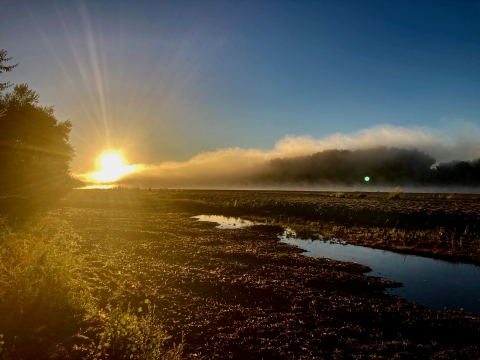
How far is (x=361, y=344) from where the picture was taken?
861 cm

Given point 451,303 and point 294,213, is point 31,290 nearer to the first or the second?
point 451,303

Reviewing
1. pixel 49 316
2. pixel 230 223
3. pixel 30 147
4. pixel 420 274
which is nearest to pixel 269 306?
pixel 49 316

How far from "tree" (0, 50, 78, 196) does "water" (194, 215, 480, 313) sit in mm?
22276

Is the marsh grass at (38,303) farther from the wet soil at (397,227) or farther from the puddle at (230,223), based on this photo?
the puddle at (230,223)

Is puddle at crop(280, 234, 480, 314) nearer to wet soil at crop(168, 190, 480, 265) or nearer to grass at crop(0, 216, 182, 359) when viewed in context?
wet soil at crop(168, 190, 480, 265)

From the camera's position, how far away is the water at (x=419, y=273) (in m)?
13.2

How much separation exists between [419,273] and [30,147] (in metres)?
37.9

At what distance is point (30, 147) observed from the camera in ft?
107

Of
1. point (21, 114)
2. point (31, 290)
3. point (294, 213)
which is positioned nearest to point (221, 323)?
point (31, 290)

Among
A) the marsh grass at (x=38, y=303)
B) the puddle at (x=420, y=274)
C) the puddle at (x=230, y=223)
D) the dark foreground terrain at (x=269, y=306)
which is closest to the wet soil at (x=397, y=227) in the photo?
the puddle at (x=420, y=274)

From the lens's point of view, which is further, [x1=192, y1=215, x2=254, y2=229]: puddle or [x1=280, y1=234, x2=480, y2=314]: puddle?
[x1=192, y1=215, x2=254, y2=229]: puddle

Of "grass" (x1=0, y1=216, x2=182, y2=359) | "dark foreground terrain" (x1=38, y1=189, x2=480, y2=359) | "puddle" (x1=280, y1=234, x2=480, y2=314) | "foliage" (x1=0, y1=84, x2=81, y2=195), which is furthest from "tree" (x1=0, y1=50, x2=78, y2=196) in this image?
"puddle" (x1=280, y1=234, x2=480, y2=314)

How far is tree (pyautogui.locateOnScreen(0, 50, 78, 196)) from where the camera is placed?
22.4 m

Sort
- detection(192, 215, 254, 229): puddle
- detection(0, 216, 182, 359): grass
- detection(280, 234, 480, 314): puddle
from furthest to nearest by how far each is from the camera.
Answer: detection(192, 215, 254, 229): puddle, detection(280, 234, 480, 314): puddle, detection(0, 216, 182, 359): grass
